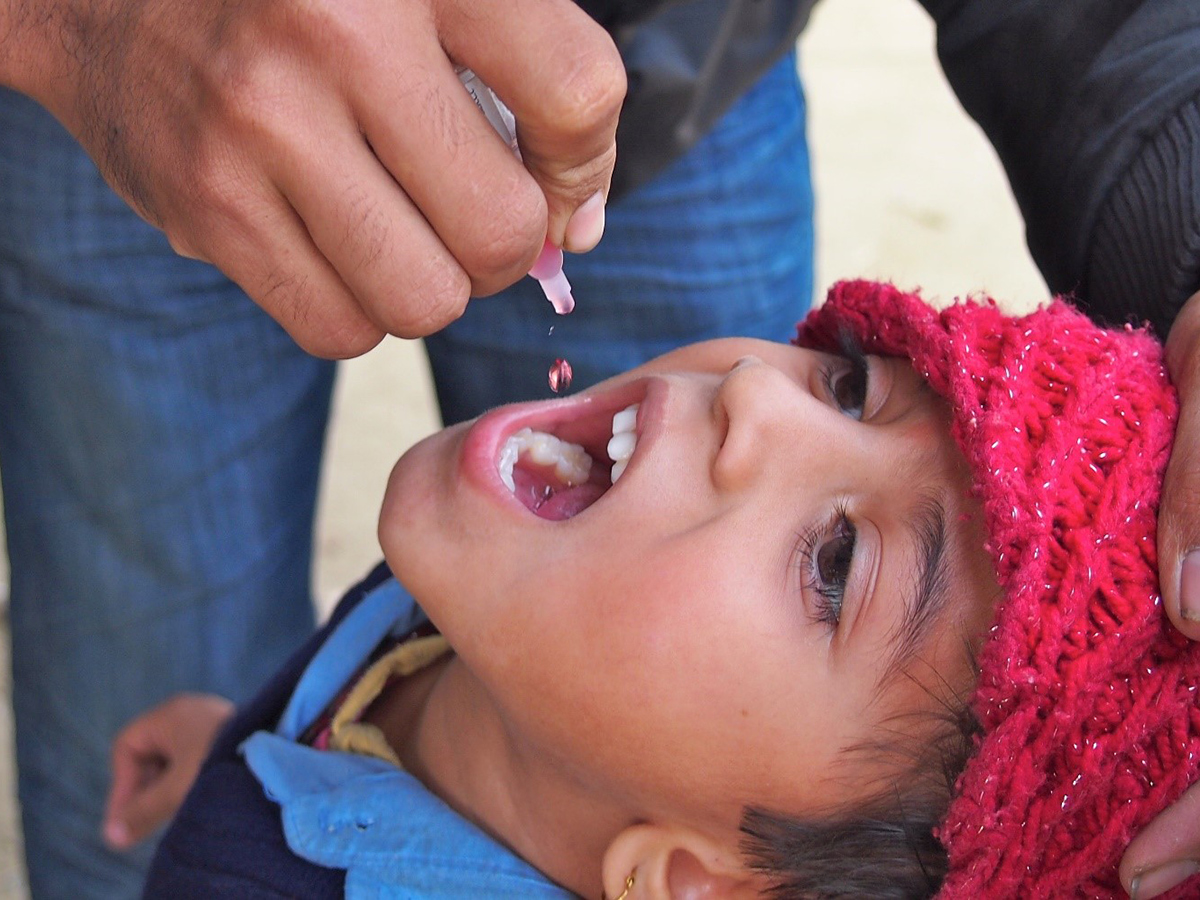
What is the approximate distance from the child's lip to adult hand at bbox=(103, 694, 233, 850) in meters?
0.70

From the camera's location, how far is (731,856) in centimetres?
116

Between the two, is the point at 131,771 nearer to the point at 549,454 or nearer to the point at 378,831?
the point at 378,831

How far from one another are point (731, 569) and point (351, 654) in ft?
2.17

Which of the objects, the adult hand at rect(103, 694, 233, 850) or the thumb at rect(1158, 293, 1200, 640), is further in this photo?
the adult hand at rect(103, 694, 233, 850)

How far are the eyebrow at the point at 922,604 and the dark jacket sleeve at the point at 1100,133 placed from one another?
16.0 inches

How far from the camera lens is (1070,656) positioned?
0.95m

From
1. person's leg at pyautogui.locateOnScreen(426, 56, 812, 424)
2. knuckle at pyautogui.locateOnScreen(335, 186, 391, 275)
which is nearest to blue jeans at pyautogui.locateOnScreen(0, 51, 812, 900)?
person's leg at pyautogui.locateOnScreen(426, 56, 812, 424)

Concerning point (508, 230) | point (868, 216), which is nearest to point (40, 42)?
point (508, 230)

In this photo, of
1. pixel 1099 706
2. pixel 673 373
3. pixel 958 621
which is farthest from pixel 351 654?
pixel 1099 706

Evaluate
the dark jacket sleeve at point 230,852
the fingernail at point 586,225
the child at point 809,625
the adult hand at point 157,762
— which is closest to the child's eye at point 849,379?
the child at point 809,625

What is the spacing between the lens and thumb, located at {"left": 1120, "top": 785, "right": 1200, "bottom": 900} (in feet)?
3.01

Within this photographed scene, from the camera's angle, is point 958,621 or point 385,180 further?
point 958,621

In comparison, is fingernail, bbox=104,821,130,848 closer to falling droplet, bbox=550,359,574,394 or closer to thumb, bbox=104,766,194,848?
thumb, bbox=104,766,194,848

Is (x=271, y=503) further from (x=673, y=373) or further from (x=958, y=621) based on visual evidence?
(x=958, y=621)
